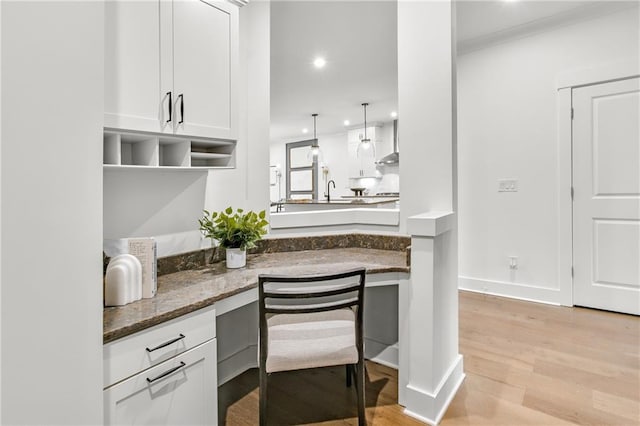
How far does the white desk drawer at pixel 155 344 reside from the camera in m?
1.04

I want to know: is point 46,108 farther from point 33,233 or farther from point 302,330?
point 302,330

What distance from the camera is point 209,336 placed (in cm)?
136

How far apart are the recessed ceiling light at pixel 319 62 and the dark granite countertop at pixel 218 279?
2719 millimetres

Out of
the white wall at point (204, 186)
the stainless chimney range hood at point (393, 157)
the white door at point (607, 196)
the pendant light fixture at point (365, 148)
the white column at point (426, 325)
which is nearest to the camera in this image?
the white wall at point (204, 186)

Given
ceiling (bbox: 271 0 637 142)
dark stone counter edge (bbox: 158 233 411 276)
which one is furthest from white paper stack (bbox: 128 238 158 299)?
ceiling (bbox: 271 0 637 142)

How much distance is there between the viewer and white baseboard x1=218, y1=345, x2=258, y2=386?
6.93 feet

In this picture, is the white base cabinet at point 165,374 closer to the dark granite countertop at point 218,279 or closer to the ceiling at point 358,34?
the dark granite countertop at point 218,279

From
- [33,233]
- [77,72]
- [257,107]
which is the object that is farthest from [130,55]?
[257,107]

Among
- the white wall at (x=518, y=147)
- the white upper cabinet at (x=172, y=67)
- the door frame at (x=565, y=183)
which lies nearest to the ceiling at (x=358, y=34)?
the white wall at (x=518, y=147)

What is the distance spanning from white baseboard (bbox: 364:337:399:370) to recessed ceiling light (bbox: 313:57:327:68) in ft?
10.6

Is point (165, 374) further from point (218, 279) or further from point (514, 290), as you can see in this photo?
point (514, 290)

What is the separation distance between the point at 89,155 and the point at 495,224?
3.73 metres

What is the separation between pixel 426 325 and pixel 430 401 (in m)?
0.38

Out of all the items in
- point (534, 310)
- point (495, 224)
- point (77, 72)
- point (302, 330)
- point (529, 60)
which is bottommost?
point (534, 310)
